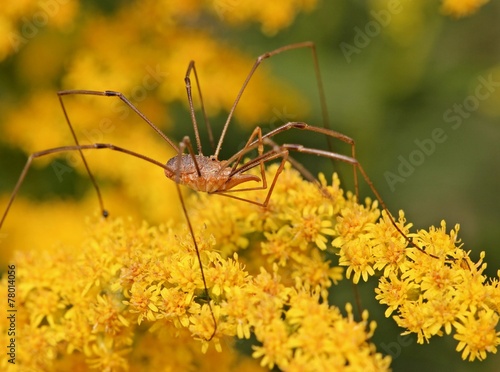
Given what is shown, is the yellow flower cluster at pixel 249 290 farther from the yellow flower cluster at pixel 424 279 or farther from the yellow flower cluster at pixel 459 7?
the yellow flower cluster at pixel 459 7

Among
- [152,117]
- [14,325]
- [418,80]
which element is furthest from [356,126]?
[14,325]

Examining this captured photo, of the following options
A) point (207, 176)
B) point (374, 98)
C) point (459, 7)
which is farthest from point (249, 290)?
point (459, 7)

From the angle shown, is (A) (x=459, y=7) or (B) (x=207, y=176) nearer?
(B) (x=207, y=176)

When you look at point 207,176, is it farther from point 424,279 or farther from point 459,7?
point 459,7

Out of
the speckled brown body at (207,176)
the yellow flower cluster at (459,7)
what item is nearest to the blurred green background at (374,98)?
the yellow flower cluster at (459,7)

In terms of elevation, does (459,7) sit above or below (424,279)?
above

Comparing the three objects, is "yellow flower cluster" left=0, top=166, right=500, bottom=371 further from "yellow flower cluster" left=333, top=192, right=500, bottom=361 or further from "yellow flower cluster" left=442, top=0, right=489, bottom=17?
"yellow flower cluster" left=442, top=0, right=489, bottom=17
